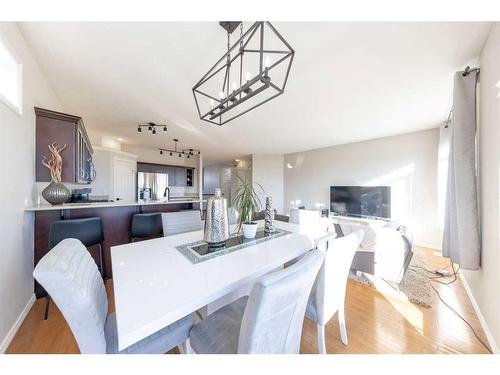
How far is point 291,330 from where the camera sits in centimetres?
86

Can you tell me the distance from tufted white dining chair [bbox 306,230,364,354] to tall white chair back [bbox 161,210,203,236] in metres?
1.35

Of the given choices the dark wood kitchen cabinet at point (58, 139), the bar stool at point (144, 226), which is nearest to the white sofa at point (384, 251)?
the bar stool at point (144, 226)

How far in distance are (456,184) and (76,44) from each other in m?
3.79

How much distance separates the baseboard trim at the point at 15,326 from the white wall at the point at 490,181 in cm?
355

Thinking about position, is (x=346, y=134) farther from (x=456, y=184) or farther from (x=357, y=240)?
(x=357, y=240)

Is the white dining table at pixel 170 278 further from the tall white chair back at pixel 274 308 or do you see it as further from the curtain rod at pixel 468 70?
the curtain rod at pixel 468 70

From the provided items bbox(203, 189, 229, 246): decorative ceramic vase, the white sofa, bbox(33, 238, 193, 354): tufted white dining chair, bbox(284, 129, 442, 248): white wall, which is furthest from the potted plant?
bbox(284, 129, 442, 248): white wall

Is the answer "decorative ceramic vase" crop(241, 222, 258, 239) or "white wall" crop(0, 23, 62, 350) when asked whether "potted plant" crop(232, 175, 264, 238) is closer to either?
"decorative ceramic vase" crop(241, 222, 258, 239)

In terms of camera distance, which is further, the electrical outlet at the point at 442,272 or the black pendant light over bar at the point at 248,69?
the electrical outlet at the point at 442,272

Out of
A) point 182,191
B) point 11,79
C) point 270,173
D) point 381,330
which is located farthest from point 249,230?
point 182,191

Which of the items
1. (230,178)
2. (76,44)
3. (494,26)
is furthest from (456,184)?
(230,178)

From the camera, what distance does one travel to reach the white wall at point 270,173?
6.91 meters

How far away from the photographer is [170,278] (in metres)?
0.90
